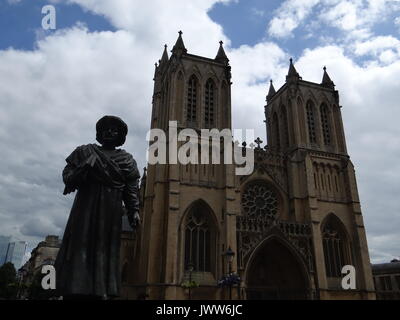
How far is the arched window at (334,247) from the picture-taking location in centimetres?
3160

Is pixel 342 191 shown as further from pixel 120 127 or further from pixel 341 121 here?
pixel 120 127

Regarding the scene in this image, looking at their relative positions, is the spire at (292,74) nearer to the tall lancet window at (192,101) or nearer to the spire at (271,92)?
the spire at (271,92)

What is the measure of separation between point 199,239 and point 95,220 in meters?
24.4

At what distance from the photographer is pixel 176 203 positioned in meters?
27.4

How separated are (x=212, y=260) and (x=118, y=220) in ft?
79.7

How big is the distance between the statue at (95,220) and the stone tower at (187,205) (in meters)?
21.0

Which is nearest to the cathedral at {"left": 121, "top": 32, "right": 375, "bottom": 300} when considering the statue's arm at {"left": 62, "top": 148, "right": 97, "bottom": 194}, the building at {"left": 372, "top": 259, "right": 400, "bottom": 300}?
the statue's arm at {"left": 62, "top": 148, "right": 97, "bottom": 194}

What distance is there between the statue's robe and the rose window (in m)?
27.3

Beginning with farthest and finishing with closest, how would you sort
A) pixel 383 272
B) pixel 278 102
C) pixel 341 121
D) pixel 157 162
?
1. pixel 383 272
2. pixel 278 102
3. pixel 341 121
4. pixel 157 162

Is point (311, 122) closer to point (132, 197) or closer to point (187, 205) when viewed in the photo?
point (187, 205)

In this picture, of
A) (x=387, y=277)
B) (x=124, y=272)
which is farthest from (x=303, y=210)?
(x=387, y=277)

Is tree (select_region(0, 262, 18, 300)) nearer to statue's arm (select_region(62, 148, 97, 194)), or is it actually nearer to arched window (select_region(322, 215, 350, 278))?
arched window (select_region(322, 215, 350, 278))

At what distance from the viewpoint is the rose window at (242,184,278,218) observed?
3178cm

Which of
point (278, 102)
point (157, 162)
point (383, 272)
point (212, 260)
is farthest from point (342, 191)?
point (383, 272)
